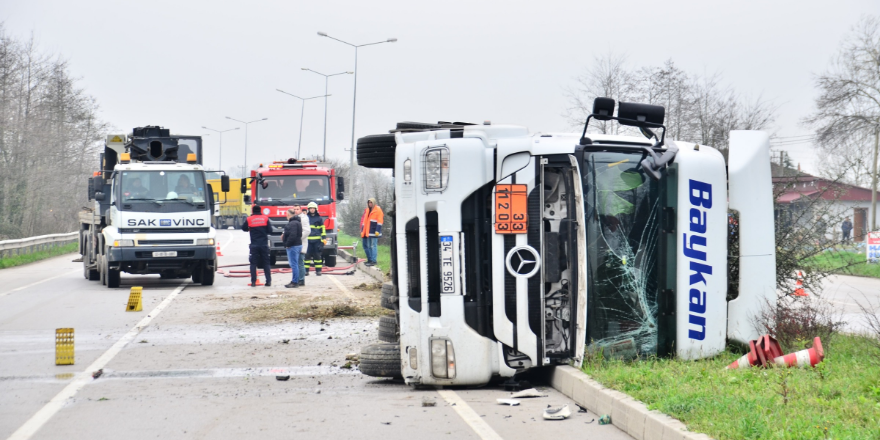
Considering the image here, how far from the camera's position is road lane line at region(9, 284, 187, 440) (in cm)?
626

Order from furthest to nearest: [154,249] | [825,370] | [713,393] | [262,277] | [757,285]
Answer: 1. [262,277]
2. [154,249]
3. [757,285]
4. [825,370]
5. [713,393]

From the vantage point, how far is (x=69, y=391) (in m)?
7.83

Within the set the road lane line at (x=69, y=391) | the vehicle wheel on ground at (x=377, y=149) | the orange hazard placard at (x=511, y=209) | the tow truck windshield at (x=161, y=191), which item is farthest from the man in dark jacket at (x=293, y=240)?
the orange hazard placard at (x=511, y=209)

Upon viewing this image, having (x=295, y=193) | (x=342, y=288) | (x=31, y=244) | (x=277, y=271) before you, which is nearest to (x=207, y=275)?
(x=342, y=288)

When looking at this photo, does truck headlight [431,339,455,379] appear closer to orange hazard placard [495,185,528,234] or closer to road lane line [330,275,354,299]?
orange hazard placard [495,185,528,234]

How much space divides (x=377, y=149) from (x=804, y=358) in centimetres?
420

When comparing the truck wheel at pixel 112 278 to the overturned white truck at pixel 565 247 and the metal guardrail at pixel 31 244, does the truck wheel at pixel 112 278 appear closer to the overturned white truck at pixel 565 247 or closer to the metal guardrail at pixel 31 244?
the metal guardrail at pixel 31 244

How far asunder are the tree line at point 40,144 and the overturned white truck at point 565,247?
111 ft

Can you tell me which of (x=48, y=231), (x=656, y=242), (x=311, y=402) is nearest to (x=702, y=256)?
(x=656, y=242)

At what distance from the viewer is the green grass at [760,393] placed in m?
5.12

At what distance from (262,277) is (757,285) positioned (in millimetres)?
16786

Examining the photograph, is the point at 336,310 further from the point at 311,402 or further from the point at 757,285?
the point at 757,285

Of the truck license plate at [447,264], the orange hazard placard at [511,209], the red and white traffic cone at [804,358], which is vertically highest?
the orange hazard placard at [511,209]

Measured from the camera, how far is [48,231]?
1626 inches
